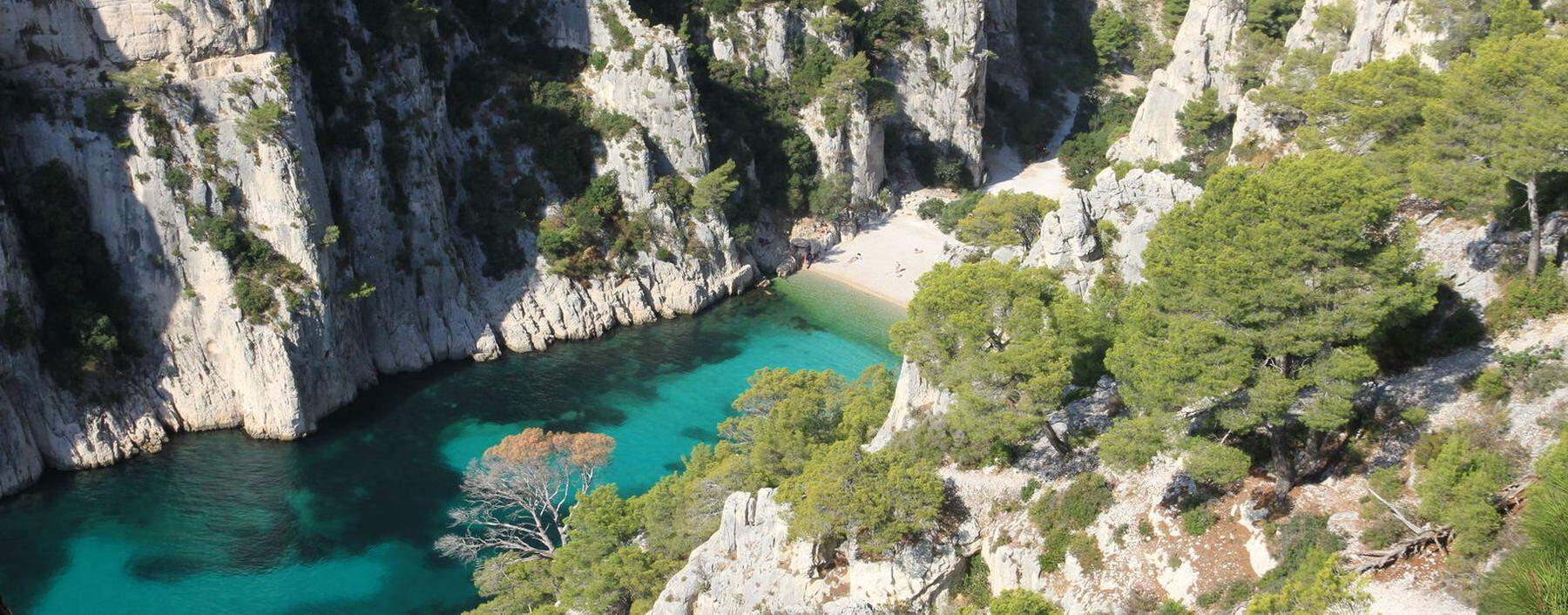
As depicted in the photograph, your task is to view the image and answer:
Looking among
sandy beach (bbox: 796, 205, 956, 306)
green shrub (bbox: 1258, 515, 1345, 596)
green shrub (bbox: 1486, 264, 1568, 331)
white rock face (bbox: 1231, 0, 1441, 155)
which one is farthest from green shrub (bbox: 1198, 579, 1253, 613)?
Answer: sandy beach (bbox: 796, 205, 956, 306)

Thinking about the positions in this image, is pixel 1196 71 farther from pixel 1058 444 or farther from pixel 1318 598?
pixel 1318 598

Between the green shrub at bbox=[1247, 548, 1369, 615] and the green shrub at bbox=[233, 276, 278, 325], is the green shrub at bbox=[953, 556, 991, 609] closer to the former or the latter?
the green shrub at bbox=[1247, 548, 1369, 615]

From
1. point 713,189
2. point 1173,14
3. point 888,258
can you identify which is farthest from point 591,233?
point 1173,14

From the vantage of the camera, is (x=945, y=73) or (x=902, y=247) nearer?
(x=902, y=247)

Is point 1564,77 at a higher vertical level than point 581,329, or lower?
higher

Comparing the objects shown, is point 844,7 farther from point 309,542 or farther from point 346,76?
point 309,542

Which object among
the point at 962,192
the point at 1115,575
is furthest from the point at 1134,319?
Result: the point at 962,192
